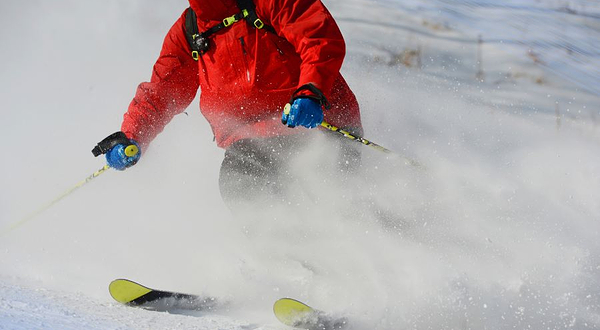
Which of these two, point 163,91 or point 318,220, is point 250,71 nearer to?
point 163,91

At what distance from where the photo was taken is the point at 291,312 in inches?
→ 111

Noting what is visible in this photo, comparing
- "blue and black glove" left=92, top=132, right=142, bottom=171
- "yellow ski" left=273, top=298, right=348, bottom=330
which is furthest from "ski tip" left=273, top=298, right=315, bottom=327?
"blue and black glove" left=92, top=132, right=142, bottom=171

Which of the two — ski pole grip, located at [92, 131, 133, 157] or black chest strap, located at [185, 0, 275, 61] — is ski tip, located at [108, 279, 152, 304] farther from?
black chest strap, located at [185, 0, 275, 61]

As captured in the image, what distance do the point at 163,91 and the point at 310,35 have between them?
101cm

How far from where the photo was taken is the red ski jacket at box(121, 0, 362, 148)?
324 centimetres

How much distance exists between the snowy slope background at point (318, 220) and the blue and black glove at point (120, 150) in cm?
69

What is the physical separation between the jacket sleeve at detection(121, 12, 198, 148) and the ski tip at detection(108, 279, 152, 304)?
0.92m

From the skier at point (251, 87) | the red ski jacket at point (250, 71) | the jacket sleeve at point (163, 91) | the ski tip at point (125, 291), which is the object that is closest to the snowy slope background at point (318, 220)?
the ski tip at point (125, 291)

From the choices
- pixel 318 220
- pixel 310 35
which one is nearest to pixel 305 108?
pixel 310 35

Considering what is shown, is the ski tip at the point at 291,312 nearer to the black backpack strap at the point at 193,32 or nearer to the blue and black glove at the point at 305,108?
the blue and black glove at the point at 305,108

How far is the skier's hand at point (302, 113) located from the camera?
3041mm

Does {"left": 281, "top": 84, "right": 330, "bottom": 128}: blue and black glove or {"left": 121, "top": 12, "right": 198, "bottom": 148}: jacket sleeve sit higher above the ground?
{"left": 121, "top": 12, "right": 198, "bottom": 148}: jacket sleeve

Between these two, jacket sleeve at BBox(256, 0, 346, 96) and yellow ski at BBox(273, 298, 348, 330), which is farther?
jacket sleeve at BBox(256, 0, 346, 96)

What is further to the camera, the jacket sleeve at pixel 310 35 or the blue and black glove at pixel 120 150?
the blue and black glove at pixel 120 150
